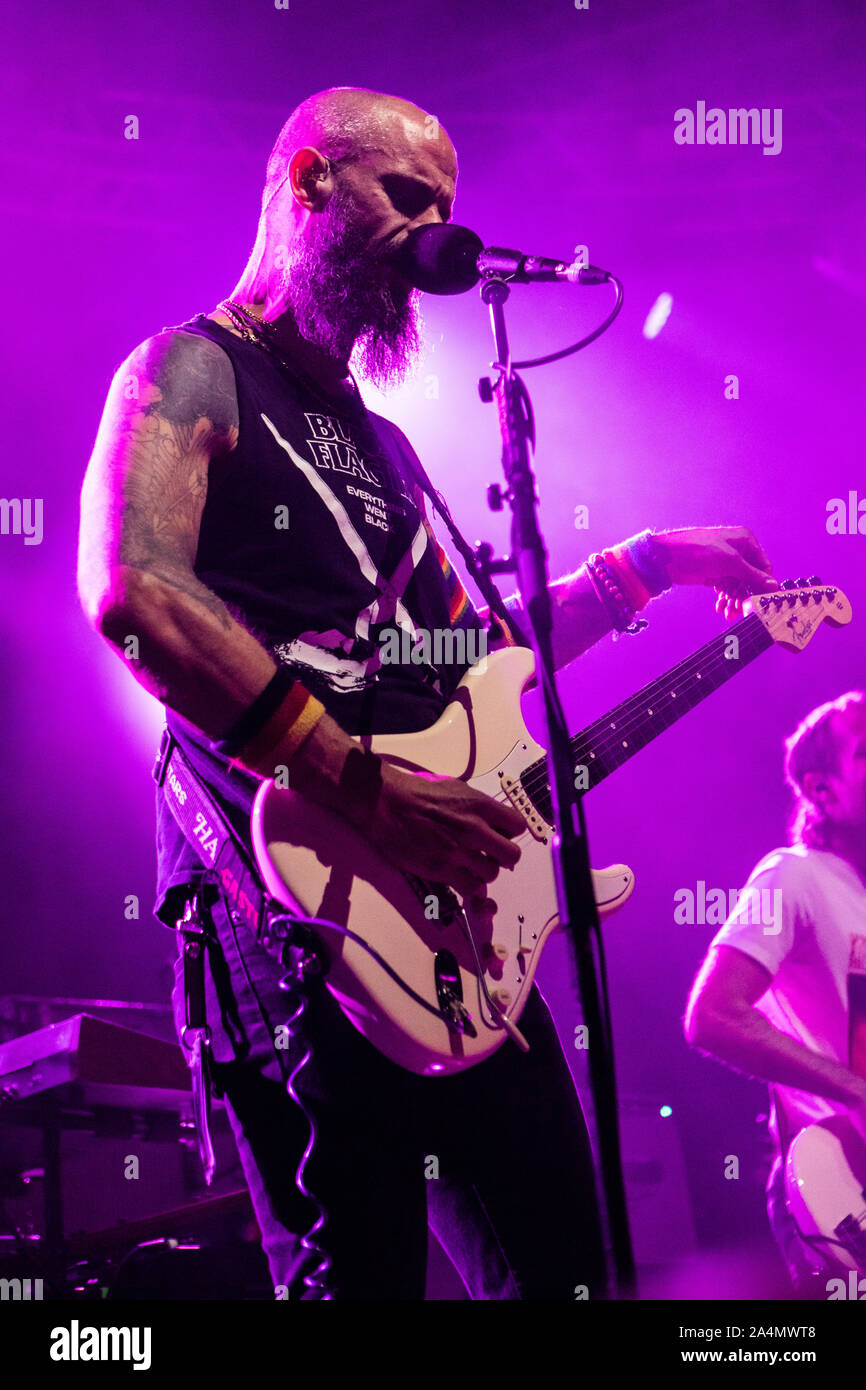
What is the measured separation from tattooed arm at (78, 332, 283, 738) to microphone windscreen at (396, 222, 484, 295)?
43 cm

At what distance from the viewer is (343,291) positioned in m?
1.89

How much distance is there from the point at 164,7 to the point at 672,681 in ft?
9.30

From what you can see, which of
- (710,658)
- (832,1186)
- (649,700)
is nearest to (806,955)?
(832,1186)

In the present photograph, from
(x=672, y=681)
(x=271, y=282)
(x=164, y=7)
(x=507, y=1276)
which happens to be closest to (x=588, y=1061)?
(x=507, y=1276)

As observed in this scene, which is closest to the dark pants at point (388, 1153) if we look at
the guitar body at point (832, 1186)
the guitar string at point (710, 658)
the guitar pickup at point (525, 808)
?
the guitar pickup at point (525, 808)

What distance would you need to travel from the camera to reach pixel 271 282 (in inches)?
77.6

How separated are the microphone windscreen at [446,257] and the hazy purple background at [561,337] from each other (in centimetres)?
214

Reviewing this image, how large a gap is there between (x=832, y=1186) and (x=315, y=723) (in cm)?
227

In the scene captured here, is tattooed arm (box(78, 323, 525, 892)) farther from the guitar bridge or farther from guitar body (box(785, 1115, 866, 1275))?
guitar body (box(785, 1115, 866, 1275))

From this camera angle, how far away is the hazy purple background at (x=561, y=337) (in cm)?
371

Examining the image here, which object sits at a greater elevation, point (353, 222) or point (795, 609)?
point (353, 222)

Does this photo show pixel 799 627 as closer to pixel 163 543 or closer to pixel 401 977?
pixel 401 977

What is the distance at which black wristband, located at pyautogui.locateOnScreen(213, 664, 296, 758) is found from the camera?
4.50ft
